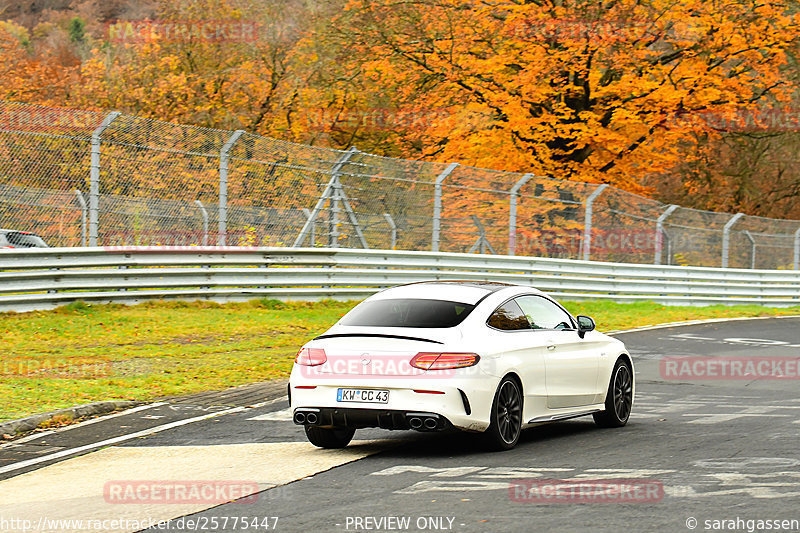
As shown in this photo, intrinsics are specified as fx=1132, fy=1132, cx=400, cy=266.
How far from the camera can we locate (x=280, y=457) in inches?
345

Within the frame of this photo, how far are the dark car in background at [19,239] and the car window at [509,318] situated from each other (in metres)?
9.94

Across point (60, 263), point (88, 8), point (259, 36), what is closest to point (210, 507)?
point (60, 263)

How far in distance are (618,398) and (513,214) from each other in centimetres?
1493

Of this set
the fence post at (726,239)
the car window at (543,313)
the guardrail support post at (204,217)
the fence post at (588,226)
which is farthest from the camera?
the fence post at (726,239)

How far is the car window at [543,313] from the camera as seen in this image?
32.9 ft

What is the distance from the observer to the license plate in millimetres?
8609

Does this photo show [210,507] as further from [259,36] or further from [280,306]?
→ [259,36]

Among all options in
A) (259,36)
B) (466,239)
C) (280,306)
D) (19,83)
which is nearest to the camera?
(280,306)

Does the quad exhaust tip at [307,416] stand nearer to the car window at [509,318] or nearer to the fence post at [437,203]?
the car window at [509,318]

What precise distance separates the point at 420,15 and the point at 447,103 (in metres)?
3.59
